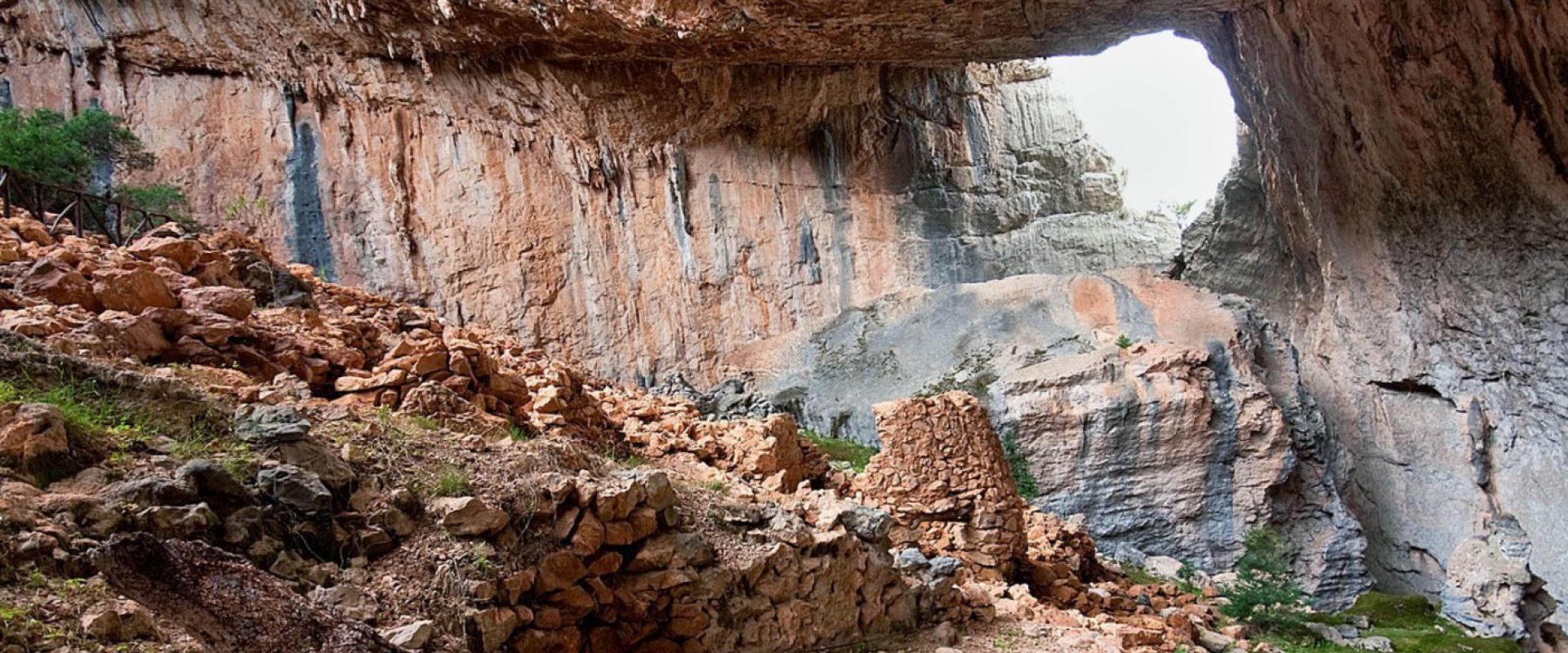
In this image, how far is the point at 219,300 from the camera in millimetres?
8141

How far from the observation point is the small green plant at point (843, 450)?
717 inches

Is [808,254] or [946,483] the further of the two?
[808,254]

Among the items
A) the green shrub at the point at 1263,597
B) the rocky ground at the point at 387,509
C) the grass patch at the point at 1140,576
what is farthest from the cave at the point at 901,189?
the rocky ground at the point at 387,509

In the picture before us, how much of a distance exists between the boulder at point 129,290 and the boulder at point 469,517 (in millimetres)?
3777

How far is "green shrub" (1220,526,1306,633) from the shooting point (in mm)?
12961

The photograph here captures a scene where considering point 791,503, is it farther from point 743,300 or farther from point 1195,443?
point 743,300

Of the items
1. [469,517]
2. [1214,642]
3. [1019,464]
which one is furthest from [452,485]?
[1019,464]

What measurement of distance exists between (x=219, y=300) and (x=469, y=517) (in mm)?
4051

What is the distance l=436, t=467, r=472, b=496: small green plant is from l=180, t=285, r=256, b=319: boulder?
11.2 feet

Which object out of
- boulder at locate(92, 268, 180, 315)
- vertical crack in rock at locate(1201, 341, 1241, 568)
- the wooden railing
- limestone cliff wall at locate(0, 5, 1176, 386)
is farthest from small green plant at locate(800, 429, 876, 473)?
boulder at locate(92, 268, 180, 315)

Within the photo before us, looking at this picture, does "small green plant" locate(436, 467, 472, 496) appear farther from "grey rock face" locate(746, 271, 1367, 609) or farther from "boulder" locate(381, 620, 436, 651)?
"grey rock face" locate(746, 271, 1367, 609)

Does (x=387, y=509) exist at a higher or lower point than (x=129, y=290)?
lower

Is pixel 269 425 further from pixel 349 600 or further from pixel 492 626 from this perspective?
pixel 492 626

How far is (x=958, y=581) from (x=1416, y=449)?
15.5 meters
